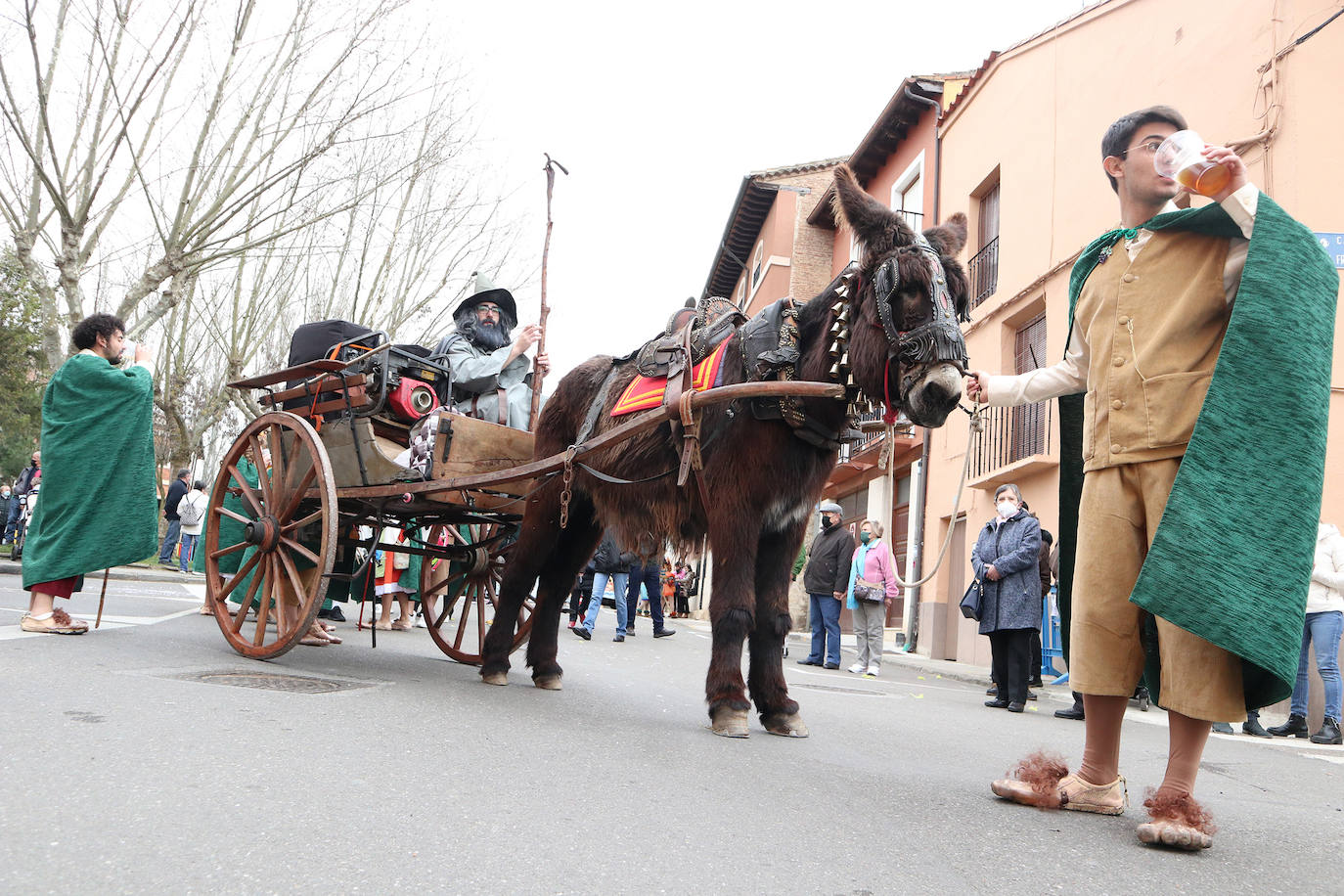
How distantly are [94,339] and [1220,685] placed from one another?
6.24 m

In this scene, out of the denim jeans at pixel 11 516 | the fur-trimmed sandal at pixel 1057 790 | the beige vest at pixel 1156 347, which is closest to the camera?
the beige vest at pixel 1156 347

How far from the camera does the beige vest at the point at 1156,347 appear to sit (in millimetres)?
3072

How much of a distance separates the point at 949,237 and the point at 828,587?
320 inches

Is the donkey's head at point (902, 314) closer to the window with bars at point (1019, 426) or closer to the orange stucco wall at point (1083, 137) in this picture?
the orange stucco wall at point (1083, 137)

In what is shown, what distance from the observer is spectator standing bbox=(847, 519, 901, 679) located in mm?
11648

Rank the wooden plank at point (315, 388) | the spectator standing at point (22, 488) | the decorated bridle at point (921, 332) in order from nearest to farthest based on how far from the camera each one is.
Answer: the decorated bridle at point (921, 332) → the wooden plank at point (315, 388) → the spectator standing at point (22, 488)

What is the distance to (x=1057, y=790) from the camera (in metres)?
3.37

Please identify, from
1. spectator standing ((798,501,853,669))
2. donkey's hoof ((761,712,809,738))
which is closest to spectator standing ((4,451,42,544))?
spectator standing ((798,501,853,669))

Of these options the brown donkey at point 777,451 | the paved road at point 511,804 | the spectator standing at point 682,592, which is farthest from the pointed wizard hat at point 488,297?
the spectator standing at point 682,592

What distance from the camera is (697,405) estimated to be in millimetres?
4684

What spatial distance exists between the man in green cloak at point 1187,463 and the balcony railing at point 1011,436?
11706 mm

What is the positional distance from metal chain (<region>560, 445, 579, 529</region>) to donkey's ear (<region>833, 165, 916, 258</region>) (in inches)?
70.5

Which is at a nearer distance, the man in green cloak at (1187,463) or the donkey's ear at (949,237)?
the man in green cloak at (1187,463)

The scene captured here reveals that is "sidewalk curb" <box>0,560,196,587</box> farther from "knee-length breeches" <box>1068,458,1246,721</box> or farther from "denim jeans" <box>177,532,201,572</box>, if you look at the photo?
"knee-length breeches" <box>1068,458,1246,721</box>
